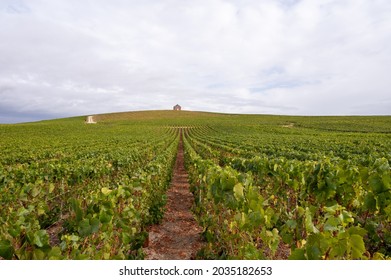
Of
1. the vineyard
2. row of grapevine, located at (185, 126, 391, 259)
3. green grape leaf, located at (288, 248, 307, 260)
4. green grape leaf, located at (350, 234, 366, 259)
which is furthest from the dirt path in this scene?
green grape leaf, located at (350, 234, 366, 259)

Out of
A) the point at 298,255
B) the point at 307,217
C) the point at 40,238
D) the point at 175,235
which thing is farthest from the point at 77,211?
the point at 175,235

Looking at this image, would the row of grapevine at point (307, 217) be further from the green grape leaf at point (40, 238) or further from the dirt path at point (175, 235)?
the green grape leaf at point (40, 238)

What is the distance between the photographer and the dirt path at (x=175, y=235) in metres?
5.48

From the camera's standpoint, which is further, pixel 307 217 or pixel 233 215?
pixel 233 215

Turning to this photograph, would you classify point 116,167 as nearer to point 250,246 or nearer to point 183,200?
point 183,200

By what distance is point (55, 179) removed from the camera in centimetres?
852

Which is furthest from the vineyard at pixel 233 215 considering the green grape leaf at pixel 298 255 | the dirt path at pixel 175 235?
the dirt path at pixel 175 235

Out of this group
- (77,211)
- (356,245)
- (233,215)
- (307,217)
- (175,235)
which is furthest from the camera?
(175,235)

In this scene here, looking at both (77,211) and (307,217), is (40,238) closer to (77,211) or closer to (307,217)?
(77,211)

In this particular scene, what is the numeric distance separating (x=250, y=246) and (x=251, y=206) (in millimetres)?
531

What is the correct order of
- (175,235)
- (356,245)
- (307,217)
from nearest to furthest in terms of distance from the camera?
(356,245), (307,217), (175,235)

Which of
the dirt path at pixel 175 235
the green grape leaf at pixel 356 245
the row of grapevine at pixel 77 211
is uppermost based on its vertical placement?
the green grape leaf at pixel 356 245

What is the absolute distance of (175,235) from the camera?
653 cm
